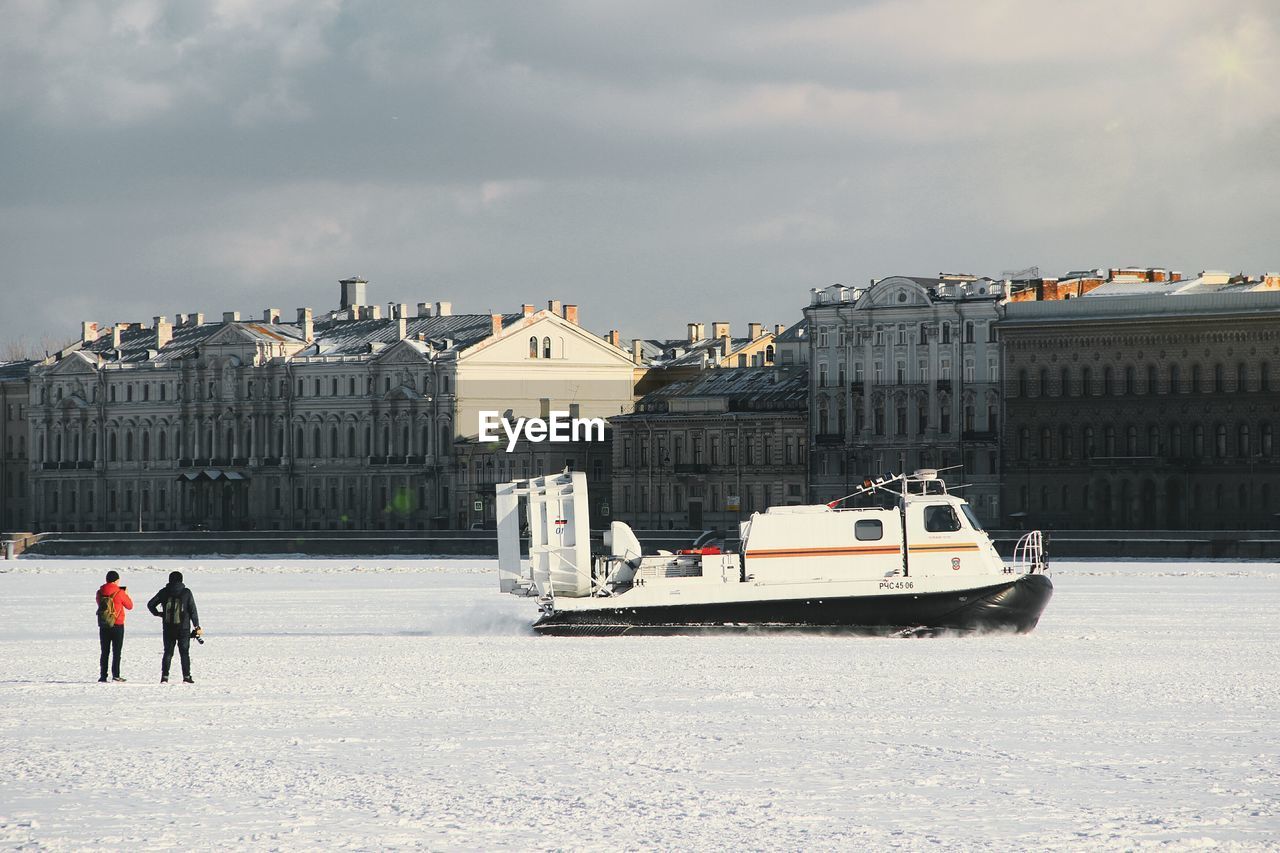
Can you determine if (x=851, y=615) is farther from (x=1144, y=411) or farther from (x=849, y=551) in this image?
(x=1144, y=411)

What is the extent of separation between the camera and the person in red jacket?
25.7 meters

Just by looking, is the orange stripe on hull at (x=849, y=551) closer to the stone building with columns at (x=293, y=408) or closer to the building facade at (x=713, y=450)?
the building facade at (x=713, y=450)

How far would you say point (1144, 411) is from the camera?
301 ft

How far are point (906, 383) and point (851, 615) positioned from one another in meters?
65.5

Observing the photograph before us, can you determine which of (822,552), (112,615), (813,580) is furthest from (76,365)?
(112,615)

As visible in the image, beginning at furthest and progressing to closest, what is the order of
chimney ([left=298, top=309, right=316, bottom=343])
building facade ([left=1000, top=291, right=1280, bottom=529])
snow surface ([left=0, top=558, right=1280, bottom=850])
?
1. chimney ([left=298, top=309, right=316, bottom=343])
2. building facade ([left=1000, top=291, right=1280, bottom=529])
3. snow surface ([left=0, top=558, right=1280, bottom=850])

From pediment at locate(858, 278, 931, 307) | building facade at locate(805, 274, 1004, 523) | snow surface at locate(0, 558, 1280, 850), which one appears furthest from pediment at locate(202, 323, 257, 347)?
snow surface at locate(0, 558, 1280, 850)

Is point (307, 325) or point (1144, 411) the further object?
point (307, 325)

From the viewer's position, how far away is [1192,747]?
67.8 ft

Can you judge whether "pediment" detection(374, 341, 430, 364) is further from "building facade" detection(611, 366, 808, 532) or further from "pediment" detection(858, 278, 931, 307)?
"pediment" detection(858, 278, 931, 307)

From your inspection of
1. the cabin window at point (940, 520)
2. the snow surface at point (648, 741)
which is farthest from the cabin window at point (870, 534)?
the snow surface at point (648, 741)

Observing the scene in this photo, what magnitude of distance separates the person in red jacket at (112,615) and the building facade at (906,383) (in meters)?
69.5

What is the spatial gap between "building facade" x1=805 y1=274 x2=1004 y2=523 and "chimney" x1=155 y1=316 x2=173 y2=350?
1449 inches
